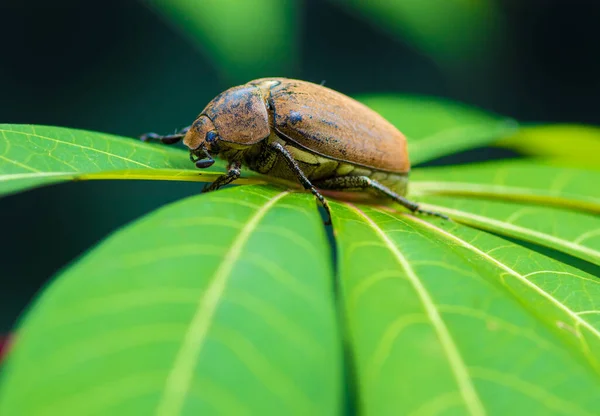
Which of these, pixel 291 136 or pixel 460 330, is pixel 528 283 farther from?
pixel 291 136

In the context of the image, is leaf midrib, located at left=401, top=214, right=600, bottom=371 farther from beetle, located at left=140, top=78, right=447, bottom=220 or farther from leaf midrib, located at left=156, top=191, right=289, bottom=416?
leaf midrib, located at left=156, top=191, right=289, bottom=416

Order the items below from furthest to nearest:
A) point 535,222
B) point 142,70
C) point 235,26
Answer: point 142,70 → point 235,26 → point 535,222

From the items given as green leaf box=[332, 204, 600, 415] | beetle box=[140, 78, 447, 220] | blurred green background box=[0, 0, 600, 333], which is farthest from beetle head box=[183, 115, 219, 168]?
blurred green background box=[0, 0, 600, 333]

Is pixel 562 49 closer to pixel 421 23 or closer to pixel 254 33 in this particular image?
pixel 421 23

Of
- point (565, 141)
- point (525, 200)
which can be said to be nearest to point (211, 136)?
point (525, 200)

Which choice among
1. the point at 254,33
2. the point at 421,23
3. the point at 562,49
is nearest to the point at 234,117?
the point at 254,33
